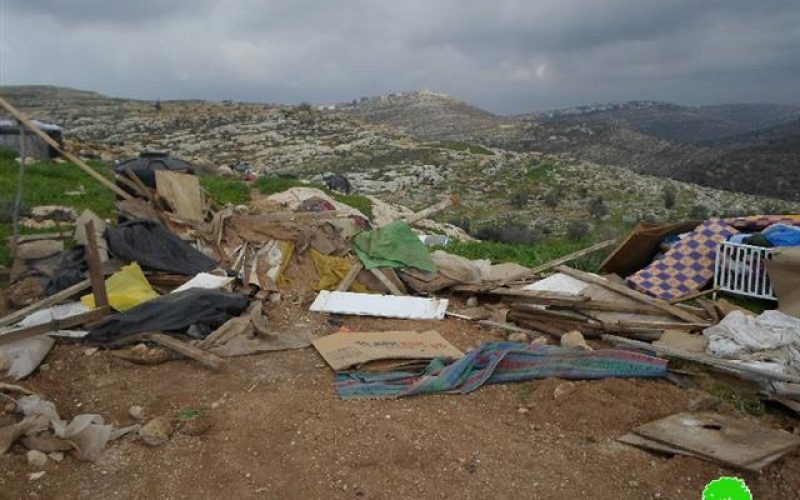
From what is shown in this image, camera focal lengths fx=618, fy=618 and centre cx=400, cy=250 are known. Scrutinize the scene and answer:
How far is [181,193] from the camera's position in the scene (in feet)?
30.5

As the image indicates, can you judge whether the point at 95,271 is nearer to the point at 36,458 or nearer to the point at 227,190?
the point at 36,458

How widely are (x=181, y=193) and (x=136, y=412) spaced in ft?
17.1

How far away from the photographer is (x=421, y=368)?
18.2ft

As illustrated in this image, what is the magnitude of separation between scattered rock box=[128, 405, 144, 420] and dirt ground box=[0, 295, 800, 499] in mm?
Result: 46

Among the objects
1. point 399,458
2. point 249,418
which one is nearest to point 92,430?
point 249,418

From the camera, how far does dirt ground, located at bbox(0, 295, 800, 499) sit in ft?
12.4

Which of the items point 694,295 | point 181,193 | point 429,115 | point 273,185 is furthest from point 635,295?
point 429,115

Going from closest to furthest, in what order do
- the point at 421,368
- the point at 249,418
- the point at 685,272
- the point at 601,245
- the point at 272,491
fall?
the point at 272,491 < the point at 249,418 < the point at 421,368 < the point at 685,272 < the point at 601,245

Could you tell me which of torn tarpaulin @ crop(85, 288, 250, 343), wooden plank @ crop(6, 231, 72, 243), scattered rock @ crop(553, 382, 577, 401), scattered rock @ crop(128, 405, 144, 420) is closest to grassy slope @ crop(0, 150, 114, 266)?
wooden plank @ crop(6, 231, 72, 243)

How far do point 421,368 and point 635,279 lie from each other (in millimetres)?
3516

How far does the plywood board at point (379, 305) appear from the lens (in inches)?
276

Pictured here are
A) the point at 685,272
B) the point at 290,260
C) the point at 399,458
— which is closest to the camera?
the point at 399,458

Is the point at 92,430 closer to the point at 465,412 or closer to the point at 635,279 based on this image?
the point at 465,412

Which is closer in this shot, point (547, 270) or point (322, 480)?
point (322, 480)
